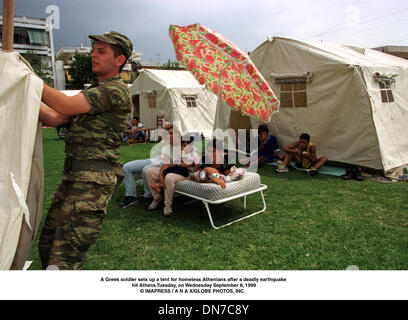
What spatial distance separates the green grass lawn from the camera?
332 cm

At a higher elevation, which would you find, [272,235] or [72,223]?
[72,223]

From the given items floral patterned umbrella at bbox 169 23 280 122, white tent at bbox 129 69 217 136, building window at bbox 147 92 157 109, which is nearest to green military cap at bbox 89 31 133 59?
floral patterned umbrella at bbox 169 23 280 122

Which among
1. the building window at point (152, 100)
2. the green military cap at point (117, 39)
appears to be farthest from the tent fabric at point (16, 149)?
the building window at point (152, 100)

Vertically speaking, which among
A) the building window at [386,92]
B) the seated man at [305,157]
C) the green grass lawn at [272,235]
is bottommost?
the green grass lawn at [272,235]

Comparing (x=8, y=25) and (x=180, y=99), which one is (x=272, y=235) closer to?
(x=8, y=25)

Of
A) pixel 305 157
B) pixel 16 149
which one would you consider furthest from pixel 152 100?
pixel 16 149

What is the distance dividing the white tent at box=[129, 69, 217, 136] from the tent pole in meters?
11.2

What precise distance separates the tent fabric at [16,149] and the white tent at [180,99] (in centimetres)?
1116

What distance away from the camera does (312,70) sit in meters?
7.81

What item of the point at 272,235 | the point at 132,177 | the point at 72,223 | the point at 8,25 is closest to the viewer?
the point at 8,25

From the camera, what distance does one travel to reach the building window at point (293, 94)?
816cm

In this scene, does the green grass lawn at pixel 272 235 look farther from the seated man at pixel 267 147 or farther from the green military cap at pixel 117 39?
the seated man at pixel 267 147

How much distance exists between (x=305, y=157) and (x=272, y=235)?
4.15 m

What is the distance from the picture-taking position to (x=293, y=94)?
837 cm
